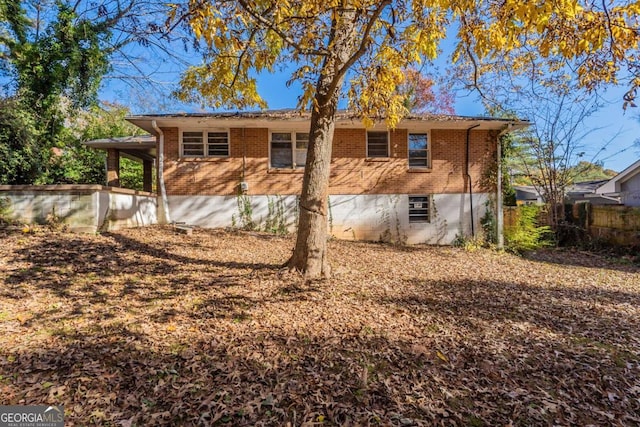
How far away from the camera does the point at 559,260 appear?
344 inches

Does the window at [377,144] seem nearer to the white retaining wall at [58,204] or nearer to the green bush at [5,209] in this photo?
the white retaining wall at [58,204]

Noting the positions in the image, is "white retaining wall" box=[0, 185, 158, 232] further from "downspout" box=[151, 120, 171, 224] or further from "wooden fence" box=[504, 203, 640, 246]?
"wooden fence" box=[504, 203, 640, 246]

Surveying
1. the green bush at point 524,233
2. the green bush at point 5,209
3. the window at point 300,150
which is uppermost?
the window at point 300,150

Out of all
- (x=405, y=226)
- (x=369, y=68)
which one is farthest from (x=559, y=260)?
(x=369, y=68)

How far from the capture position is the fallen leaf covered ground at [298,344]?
2.24 meters

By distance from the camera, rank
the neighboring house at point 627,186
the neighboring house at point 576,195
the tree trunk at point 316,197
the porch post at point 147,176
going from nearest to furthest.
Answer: the tree trunk at point 316,197 < the neighboring house at point 627,186 < the porch post at point 147,176 < the neighboring house at point 576,195

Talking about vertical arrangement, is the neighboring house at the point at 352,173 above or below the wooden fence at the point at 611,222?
above

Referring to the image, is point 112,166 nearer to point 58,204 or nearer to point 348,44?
point 58,204

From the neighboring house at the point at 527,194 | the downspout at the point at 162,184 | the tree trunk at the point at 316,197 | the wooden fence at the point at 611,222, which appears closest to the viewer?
the tree trunk at the point at 316,197

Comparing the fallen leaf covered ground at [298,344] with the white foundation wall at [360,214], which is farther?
the white foundation wall at [360,214]

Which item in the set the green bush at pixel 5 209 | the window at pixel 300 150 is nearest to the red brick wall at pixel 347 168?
the window at pixel 300 150

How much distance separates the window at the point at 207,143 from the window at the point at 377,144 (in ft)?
16.1

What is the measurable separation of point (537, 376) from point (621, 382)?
2.34 feet

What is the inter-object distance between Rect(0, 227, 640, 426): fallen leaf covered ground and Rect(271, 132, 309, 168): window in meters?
5.38
